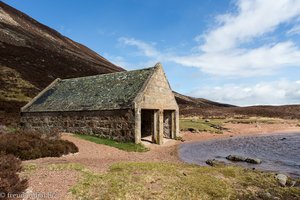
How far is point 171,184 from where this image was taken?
1144 cm

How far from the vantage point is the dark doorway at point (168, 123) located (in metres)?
31.6

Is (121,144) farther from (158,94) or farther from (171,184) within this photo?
(171,184)

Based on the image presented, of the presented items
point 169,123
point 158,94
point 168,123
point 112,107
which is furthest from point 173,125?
point 112,107

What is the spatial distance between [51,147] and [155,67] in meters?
14.4

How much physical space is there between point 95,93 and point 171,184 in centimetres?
1943

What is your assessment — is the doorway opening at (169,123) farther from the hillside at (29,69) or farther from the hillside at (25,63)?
the hillside at (25,63)

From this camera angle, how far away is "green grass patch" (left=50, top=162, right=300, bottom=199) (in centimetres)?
1009

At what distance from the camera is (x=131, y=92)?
25906mm

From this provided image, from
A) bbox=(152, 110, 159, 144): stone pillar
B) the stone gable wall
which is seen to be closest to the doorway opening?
the stone gable wall

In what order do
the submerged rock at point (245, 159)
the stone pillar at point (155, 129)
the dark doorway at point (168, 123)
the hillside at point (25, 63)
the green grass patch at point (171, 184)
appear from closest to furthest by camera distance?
the green grass patch at point (171, 184)
the submerged rock at point (245, 159)
the stone pillar at point (155, 129)
the dark doorway at point (168, 123)
the hillside at point (25, 63)

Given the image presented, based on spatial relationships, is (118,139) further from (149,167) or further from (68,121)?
(149,167)

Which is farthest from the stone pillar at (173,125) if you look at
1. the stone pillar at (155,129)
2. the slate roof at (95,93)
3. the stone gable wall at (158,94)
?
the slate roof at (95,93)

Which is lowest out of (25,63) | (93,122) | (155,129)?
(155,129)

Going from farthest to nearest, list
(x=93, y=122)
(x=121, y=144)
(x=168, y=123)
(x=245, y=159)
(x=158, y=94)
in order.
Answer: (x=168, y=123), (x=158, y=94), (x=93, y=122), (x=121, y=144), (x=245, y=159)
